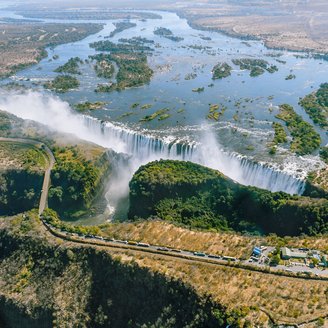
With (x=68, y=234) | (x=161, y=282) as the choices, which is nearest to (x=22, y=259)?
(x=68, y=234)

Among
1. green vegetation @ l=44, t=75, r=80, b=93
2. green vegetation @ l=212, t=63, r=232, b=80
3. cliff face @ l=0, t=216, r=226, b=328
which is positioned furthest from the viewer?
green vegetation @ l=212, t=63, r=232, b=80

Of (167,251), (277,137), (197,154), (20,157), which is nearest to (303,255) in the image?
(167,251)

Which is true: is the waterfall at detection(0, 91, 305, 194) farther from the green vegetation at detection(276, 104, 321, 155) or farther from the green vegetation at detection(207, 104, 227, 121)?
the green vegetation at detection(276, 104, 321, 155)

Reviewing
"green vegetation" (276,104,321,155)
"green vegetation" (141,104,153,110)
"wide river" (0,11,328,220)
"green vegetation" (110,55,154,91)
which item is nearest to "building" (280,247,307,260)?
"wide river" (0,11,328,220)

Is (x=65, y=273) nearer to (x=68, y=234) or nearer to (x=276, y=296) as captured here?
(x=68, y=234)

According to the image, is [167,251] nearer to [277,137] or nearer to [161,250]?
[161,250]

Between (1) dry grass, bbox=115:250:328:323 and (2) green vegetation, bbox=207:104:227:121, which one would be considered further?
(2) green vegetation, bbox=207:104:227:121

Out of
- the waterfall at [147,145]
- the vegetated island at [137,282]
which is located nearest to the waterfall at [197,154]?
the waterfall at [147,145]
